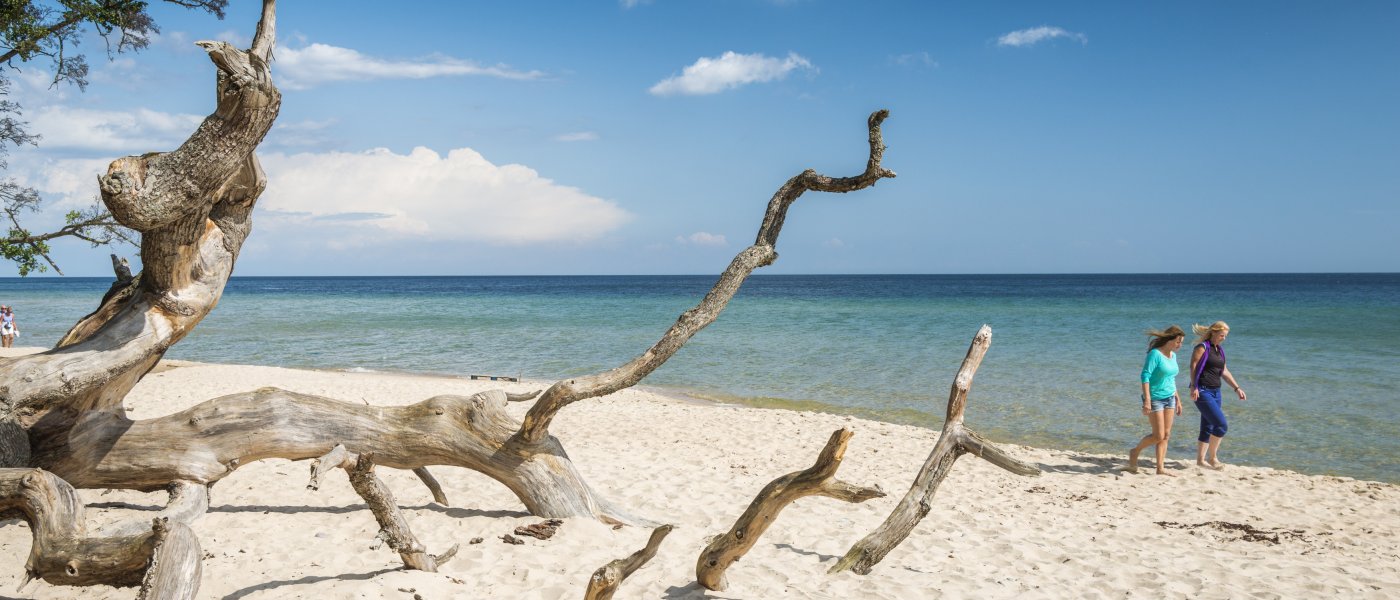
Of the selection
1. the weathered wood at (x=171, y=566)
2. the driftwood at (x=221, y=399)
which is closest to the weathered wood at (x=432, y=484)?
the driftwood at (x=221, y=399)

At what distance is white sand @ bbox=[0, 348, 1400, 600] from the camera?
516 centimetres

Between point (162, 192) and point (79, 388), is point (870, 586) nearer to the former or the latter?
point (162, 192)

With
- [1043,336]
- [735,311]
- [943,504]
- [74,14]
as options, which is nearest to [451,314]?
[735,311]

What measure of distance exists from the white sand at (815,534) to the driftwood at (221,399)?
584 mm

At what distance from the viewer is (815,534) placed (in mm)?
6613

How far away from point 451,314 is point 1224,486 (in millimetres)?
45768

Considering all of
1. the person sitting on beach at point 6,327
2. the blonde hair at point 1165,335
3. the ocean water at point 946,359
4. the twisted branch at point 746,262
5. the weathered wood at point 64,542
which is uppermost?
the twisted branch at point 746,262

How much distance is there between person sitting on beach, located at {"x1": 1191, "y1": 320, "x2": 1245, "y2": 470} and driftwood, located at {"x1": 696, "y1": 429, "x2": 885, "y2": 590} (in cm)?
703

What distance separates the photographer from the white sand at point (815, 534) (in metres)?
5.16

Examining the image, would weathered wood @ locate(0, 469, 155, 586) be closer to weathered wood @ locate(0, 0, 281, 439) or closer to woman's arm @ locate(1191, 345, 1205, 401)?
weathered wood @ locate(0, 0, 281, 439)

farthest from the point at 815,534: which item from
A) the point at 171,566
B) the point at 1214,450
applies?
the point at 1214,450

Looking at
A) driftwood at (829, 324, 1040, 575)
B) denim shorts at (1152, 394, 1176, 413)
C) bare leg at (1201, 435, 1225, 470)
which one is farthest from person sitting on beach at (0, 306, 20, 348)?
bare leg at (1201, 435, 1225, 470)

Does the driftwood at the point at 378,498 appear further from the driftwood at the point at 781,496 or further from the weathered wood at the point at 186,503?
the driftwood at the point at 781,496

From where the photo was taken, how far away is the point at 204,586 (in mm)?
4898
